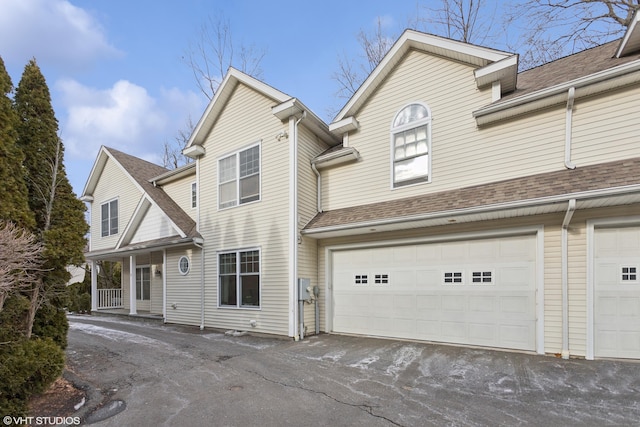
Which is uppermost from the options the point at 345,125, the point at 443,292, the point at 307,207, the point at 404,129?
the point at 345,125

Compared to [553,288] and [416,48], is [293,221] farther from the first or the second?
[553,288]

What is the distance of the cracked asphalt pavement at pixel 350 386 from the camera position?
148 inches

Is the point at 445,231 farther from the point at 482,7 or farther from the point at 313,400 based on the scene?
the point at 482,7

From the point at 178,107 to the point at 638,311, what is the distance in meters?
26.0

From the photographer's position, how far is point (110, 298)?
49.8 feet

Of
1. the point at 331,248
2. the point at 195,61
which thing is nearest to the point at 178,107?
the point at 195,61

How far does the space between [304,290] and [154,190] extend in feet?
27.5

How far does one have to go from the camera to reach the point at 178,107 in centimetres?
2355

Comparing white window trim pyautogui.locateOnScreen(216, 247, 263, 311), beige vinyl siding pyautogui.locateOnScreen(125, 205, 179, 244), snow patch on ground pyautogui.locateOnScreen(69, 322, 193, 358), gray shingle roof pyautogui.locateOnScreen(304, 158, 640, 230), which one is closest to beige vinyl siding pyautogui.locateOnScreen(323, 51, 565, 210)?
gray shingle roof pyautogui.locateOnScreen(304, 158, 640, 230)

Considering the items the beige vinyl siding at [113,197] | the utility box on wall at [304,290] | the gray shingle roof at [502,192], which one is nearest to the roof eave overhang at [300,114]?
the gray shingle roof at [502,192]

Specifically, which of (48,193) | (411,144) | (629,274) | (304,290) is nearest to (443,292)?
(629,274)

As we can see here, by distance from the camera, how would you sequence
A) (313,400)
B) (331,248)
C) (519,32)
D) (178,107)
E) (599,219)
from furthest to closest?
(178,107), (519,32), (331,248), (599,219), (313,400)

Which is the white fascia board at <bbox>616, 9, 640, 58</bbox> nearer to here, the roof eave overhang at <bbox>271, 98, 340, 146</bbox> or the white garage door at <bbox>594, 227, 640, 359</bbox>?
the white garage door at <bbox>594, 227, 640, 359</bbox>

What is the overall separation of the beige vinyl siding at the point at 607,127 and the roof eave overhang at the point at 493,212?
3.24 ft
